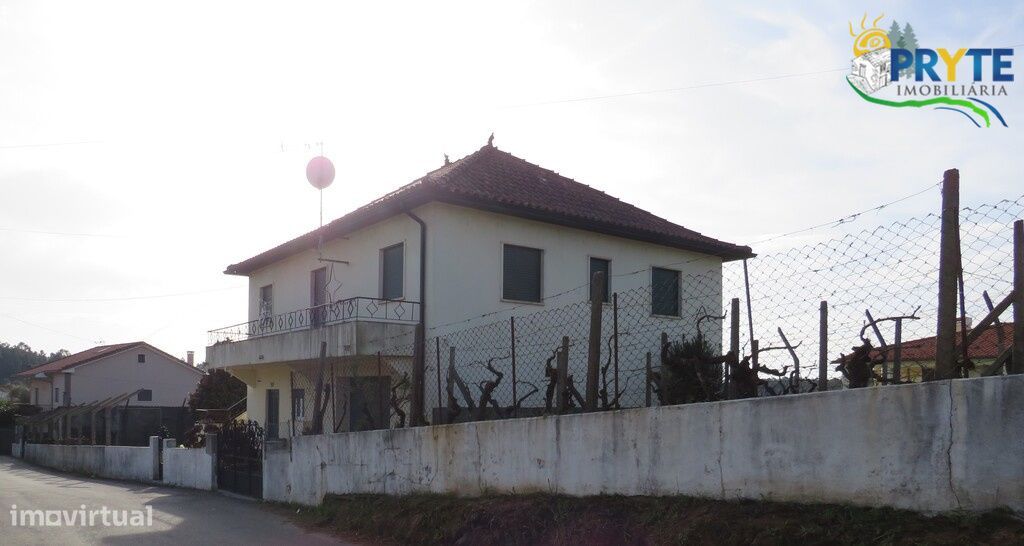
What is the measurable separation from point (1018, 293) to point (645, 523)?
135 inches

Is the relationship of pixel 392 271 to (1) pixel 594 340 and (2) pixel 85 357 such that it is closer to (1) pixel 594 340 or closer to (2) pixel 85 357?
(1) pixel 594 340

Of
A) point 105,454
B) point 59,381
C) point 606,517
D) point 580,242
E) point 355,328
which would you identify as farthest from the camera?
point 59,381

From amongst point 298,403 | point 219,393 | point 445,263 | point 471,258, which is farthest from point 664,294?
point 219,393

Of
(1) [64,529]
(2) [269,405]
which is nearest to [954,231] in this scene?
(1) [64,529]

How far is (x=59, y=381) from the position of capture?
5112cm

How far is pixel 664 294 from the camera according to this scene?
19.4m

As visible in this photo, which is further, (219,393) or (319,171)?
(219,393)

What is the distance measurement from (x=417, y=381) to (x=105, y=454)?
18.5 metres

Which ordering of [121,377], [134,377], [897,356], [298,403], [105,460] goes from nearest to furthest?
[897,356]
[298,403]
[105,460]
[121,377]
[134,377]

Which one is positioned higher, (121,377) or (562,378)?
(562,378)

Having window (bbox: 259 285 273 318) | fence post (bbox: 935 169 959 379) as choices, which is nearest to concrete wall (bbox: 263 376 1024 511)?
fence post (bbox: 935 169 959 379)

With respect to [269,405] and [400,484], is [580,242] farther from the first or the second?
[269,405]

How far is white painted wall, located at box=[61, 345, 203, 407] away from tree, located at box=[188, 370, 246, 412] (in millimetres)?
16245

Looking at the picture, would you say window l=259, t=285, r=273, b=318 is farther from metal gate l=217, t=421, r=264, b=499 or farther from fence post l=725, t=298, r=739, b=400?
fence post l=725, t=298, r=739, b=400
